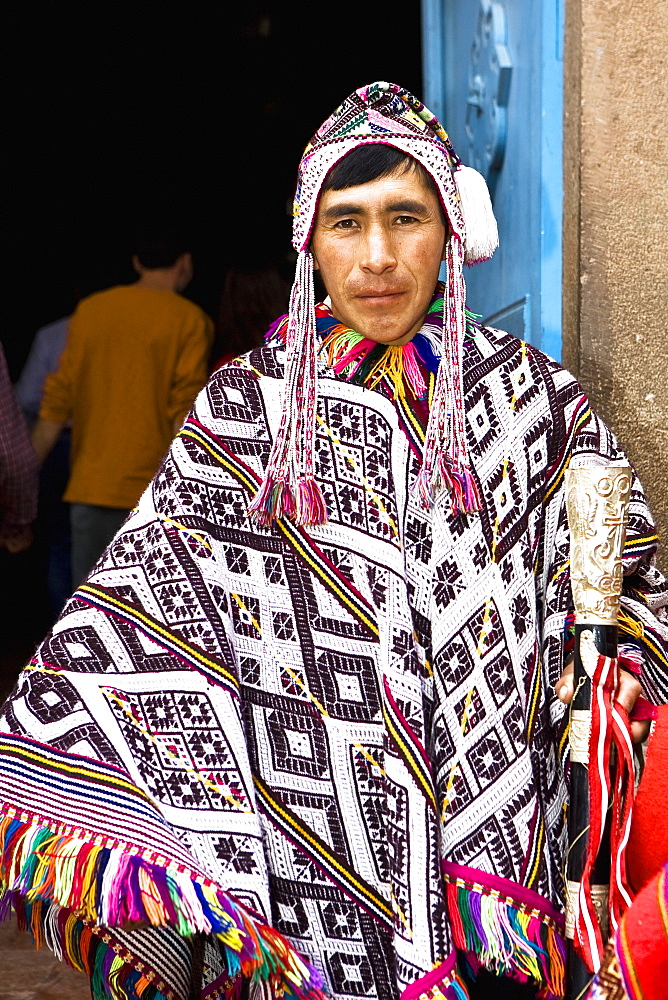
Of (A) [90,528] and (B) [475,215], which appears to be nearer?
(B) [475,215]

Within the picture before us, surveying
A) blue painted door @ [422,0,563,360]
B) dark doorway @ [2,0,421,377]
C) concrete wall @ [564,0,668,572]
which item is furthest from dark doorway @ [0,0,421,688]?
concrete wall @ [564,0,668,572]

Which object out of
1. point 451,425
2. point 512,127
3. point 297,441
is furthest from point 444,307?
point 512,127

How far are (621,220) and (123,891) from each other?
201 cm

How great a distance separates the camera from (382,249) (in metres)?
2.24

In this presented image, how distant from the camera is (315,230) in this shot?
2340 millimetres

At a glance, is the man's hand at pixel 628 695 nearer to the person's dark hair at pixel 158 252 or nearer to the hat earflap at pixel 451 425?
the hat earflap at pixel 451 425

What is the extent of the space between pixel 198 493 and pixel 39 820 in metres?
0.62

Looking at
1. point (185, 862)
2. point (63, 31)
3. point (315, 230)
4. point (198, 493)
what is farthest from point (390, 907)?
point (63, 31)

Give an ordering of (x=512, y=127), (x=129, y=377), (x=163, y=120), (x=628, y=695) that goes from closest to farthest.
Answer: (x=628, y=695) < (x=512, y=127) < (x=129, y=377) < (x=163, y=120)

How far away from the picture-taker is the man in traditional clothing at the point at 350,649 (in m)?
2.07

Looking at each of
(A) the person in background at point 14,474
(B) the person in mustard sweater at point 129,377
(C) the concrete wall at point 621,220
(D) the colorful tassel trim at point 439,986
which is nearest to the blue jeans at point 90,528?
(B) the person in mustard sweater at point 129,377

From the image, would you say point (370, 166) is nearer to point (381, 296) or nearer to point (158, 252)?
point (381, 296)

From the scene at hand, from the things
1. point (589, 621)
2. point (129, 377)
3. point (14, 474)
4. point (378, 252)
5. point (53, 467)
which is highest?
point (378, 252)

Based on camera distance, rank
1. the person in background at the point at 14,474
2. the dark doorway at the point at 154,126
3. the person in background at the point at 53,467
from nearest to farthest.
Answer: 1. the person in background at the point at 14,474
2. the person in background at the point at 53,467
3. the dark doorway at the point at 154,126
